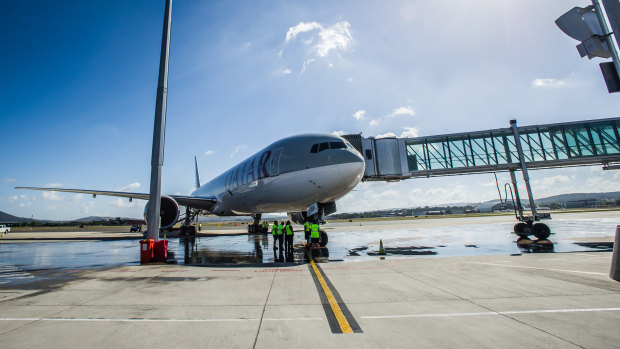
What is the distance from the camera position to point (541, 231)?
42.0 feet

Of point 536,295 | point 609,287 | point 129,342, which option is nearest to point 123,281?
point 129,342

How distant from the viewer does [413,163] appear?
16.5 meters

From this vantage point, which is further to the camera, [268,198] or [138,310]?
[268,198]

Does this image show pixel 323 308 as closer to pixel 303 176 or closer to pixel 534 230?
pixel 303 176

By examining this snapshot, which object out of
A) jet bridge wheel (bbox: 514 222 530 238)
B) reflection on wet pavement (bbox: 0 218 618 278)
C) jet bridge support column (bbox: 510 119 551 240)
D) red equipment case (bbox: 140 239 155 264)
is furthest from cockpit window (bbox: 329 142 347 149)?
jet bridge wheel (bbox: 514 222 530 238)

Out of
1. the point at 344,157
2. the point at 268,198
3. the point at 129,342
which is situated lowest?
the point at 129,342

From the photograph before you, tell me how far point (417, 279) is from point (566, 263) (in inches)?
192

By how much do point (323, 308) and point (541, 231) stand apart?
13685 mm

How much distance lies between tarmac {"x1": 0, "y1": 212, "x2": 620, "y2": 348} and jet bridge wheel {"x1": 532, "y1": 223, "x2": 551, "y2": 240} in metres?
6.04

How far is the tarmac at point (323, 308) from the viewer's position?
3039mm

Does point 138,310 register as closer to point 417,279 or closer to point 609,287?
point 417,279

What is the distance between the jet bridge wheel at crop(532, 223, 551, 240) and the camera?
1268 cm

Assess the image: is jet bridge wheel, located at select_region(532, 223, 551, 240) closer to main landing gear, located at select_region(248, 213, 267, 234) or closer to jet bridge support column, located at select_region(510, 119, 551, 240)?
jet bridge support column, located at select_region(510, 119, 551, 240)

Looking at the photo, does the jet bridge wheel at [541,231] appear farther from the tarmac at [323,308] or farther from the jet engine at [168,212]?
the jet engine at [168,212]
